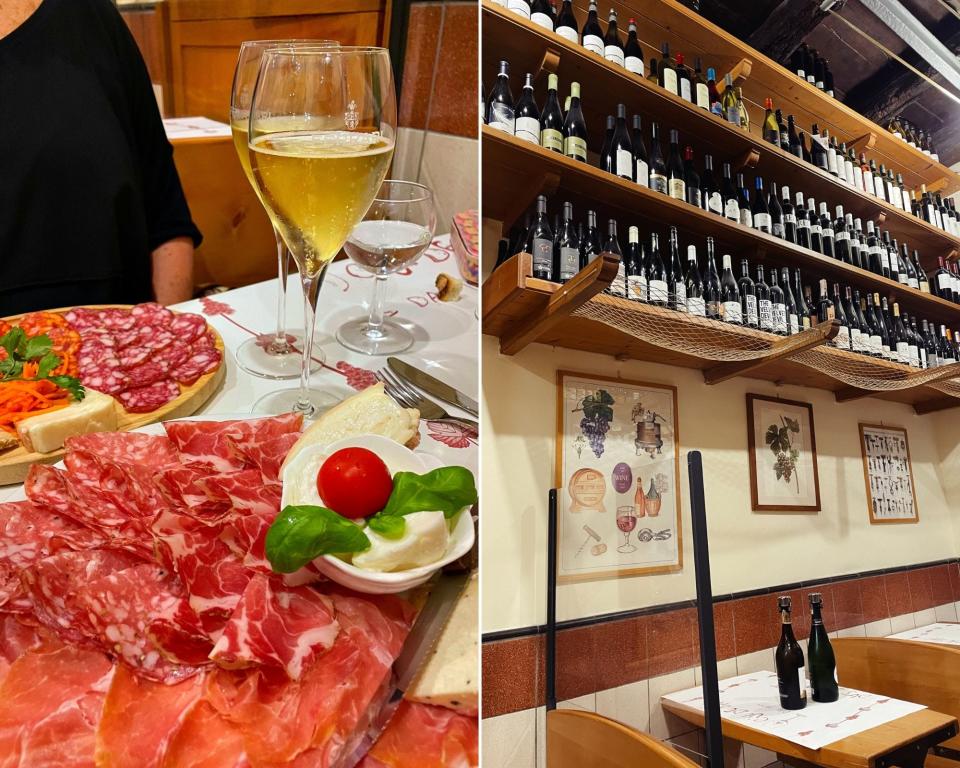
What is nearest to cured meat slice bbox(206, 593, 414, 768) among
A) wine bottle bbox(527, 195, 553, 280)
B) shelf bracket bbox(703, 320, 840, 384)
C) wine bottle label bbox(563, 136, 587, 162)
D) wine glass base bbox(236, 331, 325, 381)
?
wine glass base bbox(236, 331, 325, 381)

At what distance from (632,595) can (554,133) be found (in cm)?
73

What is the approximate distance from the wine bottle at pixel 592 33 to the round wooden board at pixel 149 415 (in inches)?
34.6

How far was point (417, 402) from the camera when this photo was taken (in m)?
0.45

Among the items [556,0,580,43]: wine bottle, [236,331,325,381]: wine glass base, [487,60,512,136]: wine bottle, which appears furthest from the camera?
[556,0,580,43]: wine bottle

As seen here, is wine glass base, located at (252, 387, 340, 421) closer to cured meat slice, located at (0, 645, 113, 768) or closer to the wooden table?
cured meat slice, located at (0, 645, 113, 768)

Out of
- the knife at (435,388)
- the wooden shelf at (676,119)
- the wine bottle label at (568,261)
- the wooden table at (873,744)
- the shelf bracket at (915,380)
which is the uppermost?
the wooden shelf at (676,119)

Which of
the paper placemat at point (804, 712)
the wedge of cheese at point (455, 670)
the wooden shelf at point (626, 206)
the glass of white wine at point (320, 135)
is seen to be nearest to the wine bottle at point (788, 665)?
the paper placemat at point (804, 712)

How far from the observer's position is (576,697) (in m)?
0.64

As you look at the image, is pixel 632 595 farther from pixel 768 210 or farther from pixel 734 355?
pixel 768 210

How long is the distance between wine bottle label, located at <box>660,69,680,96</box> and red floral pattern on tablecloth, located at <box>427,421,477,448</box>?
38.5 inches

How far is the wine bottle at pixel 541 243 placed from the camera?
0.85 m

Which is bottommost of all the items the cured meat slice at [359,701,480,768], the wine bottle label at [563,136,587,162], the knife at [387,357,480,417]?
the cured meat slice at [359,701,480,768]

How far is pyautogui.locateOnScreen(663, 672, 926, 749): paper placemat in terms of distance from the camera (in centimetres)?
77

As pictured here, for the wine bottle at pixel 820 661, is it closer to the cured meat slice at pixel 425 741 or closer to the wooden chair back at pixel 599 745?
the wooden chair back at pixel 599 745
